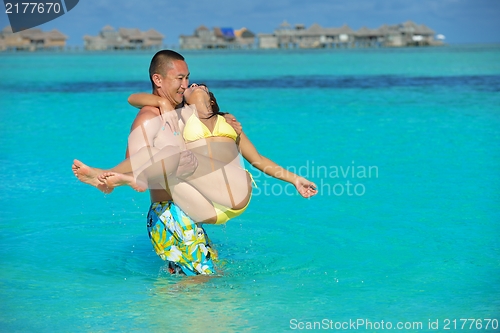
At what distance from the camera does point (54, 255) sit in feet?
21.4

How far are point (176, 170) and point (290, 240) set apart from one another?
2559 mm

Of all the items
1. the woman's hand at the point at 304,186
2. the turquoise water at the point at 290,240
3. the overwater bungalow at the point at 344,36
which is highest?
the woman's hand at the point at 304,186

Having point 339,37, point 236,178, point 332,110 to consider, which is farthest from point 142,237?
point 339,37

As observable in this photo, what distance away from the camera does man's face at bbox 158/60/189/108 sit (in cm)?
494

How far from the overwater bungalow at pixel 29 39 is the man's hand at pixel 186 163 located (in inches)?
4747

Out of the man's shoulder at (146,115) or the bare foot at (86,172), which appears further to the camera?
the man's shoulder at (146,115)

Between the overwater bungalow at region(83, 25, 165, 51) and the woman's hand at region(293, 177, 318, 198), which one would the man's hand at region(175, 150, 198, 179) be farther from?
the overwater bungalow at region(83, 25, 165, 51)

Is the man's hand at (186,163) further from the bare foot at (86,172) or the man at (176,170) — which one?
the bare foot at (86,172)

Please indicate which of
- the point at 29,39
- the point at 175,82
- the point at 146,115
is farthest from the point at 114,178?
the point at 29,39

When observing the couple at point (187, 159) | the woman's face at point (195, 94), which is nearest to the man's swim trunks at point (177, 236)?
the couple at point (187, 159)

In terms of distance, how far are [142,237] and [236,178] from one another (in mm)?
2296

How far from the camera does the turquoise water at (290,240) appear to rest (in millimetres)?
5059

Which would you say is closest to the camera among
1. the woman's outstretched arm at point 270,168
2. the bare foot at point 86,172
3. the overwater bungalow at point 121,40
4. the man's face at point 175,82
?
the bare foot at point 86,172

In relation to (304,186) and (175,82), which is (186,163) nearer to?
(175,82)
